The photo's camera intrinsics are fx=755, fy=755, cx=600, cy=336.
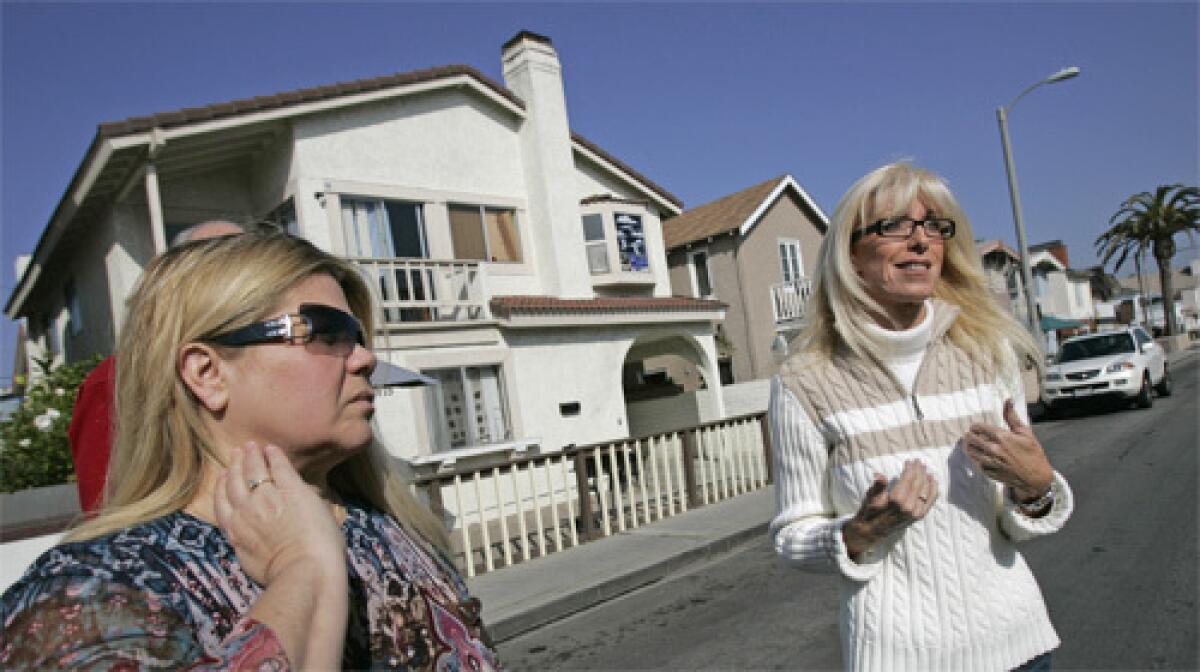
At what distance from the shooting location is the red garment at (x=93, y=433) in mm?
2570

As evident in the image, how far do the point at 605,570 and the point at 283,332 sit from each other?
632 cm

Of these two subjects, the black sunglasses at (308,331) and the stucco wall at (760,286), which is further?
the stucco wall at (760,286)

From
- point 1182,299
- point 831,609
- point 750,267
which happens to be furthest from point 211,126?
point 1182,299

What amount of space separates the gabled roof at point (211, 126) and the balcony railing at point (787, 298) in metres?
12.4

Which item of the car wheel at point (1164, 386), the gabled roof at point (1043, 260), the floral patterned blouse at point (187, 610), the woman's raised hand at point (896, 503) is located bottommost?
the car wheel at point (1164, 386)

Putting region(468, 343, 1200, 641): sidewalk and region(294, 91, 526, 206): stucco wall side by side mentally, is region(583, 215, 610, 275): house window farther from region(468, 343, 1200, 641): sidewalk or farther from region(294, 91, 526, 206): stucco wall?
region(468, 343, 1200, 641): sidewalk

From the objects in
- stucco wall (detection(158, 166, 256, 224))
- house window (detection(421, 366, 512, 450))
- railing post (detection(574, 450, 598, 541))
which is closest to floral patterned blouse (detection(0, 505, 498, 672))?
railing post (detection(574, 450, 598, 541))

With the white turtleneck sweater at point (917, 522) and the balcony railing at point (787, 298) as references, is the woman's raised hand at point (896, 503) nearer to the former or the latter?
the white turtleneck sweater at point (917, 522)

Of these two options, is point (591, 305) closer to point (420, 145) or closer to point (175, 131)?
point (420, 145)

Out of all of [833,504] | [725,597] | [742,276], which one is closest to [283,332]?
[833,504]

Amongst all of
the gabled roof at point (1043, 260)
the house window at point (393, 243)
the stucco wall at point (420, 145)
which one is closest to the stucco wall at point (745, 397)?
the stucco wall at point (420, 145)

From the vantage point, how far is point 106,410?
2.60 m

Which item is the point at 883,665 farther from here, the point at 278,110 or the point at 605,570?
the point at 278,110

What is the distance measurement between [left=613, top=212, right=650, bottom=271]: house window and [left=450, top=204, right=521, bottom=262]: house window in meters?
2.68
